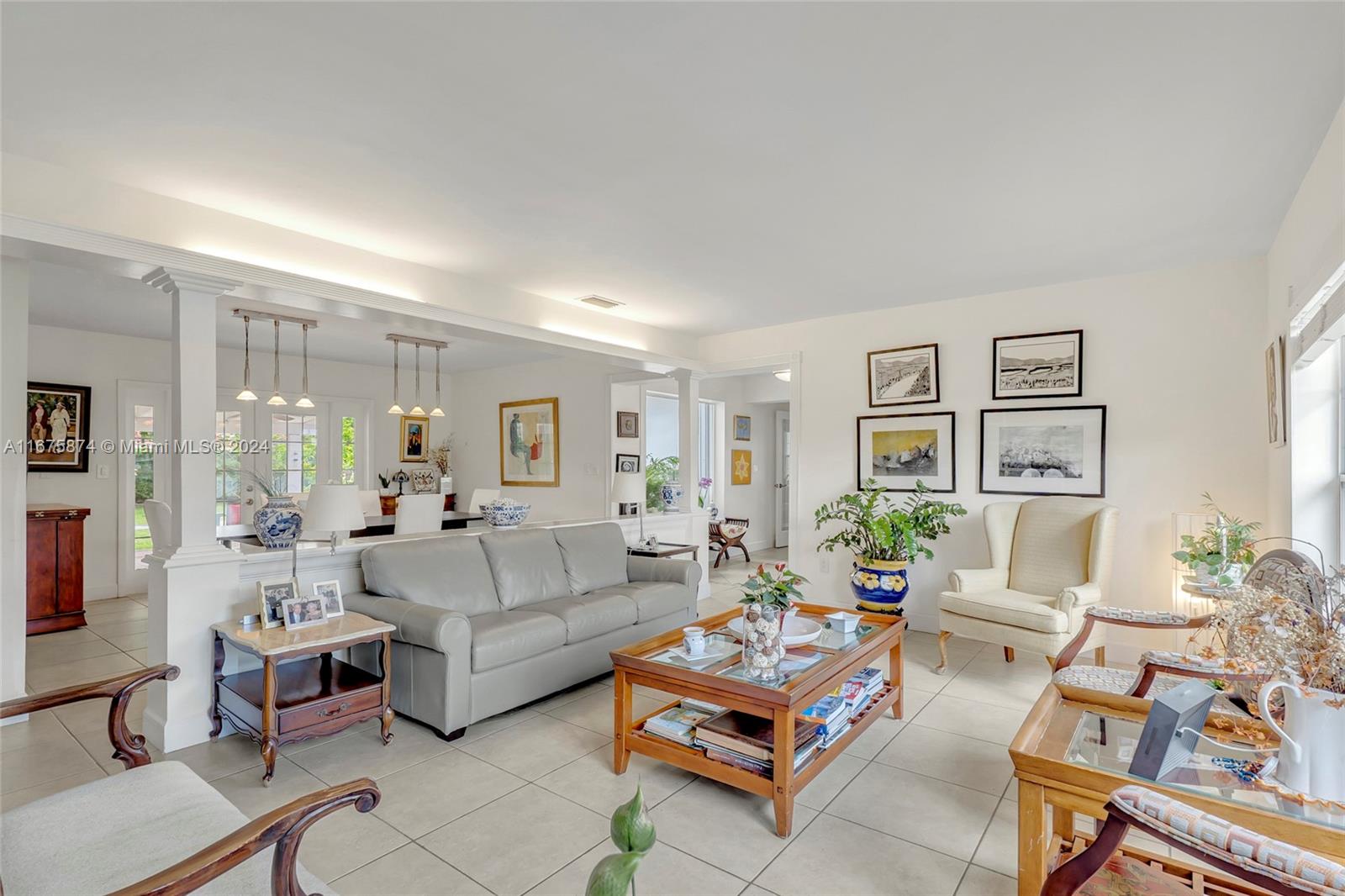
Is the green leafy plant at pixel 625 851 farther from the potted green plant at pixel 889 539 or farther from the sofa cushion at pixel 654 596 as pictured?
the potted green plant at pixel 889 539

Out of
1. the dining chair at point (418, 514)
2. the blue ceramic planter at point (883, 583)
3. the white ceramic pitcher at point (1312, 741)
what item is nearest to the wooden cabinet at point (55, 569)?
the dining chair at point (418, 514)

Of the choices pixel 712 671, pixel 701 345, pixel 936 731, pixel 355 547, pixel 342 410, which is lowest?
pixel 936 731

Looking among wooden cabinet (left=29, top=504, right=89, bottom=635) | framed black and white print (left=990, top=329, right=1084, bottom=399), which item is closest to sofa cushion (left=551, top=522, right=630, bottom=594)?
framed black and white print (left=990, top=329, right=1084, bottom=399)

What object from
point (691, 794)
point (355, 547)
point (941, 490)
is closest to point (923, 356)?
point (941, 490)

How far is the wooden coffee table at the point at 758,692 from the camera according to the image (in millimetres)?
2238

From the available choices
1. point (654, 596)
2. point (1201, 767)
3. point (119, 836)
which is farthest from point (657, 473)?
point (119, 836)

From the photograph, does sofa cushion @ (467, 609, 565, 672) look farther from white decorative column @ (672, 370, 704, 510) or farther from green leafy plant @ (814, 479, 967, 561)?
white decorative column @ (672, 370, 704, 510)

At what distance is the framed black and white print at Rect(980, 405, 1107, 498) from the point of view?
430 cm

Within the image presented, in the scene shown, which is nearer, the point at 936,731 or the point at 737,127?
the point at 737,127

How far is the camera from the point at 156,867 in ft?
4.29

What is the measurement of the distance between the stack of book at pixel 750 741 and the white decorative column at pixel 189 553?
231cm

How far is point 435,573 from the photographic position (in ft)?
11.4

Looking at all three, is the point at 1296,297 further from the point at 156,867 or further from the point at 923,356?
the point at 156,867

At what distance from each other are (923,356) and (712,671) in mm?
3458
